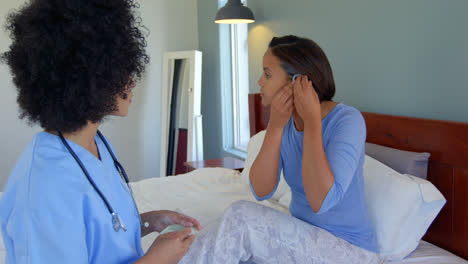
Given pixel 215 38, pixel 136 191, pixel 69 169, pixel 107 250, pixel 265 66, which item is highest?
pixel 215 38

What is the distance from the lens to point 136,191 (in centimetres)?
204

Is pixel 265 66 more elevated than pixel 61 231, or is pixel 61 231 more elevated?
pixel 265 66

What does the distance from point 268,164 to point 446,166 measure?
2.02 feet

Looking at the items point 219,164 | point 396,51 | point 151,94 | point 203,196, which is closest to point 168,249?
point 203,196

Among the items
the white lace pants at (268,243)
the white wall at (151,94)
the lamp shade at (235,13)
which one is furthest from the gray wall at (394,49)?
the white wall at (151,94)

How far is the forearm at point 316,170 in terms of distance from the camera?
1093 millimetres

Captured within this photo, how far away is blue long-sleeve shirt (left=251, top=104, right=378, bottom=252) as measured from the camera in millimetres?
1113

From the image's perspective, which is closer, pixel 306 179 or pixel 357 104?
pixel 306 179

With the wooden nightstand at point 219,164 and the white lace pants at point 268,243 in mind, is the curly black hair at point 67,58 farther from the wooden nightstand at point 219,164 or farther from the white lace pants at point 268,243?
the wooden nightstand at point 219,164

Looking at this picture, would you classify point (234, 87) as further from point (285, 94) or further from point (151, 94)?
point (285, 94)

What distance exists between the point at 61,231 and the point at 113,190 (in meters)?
0.18

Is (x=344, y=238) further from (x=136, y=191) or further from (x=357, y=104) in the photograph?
(x=136, y=191)

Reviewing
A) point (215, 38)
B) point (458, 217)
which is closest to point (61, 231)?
point (458, 217)

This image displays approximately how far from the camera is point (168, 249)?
822 millimetres
